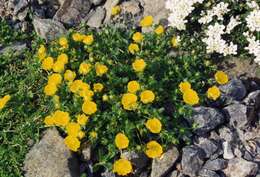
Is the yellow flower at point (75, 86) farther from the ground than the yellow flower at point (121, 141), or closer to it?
farther from the ground

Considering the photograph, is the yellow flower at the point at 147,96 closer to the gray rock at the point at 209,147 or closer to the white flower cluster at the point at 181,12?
the gray rock at the point at 209,147

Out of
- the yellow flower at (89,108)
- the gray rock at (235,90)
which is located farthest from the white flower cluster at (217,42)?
the yellow flower at (89,108)

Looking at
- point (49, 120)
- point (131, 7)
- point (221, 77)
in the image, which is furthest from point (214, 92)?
point (131, 7)

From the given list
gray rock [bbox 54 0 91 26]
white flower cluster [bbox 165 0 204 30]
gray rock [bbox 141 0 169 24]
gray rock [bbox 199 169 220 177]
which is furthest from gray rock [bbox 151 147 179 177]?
gray rock [bbox 54 0 91 26]

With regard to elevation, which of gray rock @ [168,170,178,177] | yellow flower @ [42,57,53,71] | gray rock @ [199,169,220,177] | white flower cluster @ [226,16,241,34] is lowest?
gray rock @ [168,170,178,177]

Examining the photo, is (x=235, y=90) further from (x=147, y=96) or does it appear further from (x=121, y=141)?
(x=121, y=141)

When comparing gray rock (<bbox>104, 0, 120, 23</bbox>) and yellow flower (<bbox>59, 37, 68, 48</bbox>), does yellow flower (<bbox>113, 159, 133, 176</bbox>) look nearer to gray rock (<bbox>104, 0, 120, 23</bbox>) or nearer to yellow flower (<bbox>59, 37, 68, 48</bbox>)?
yellow flower (<bbox>59, 37, 68, 48</bbox>)

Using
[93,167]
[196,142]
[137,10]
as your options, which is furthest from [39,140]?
[137,10]
